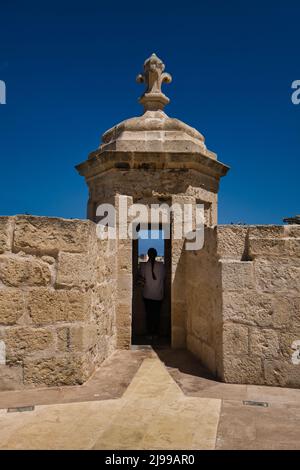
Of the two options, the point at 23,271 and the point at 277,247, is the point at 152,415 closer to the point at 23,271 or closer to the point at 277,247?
the point at 23,271

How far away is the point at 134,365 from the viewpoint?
4582 mm

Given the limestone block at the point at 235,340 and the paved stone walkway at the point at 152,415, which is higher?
the limestone block at the point at 235,340

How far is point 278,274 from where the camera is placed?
3.84m

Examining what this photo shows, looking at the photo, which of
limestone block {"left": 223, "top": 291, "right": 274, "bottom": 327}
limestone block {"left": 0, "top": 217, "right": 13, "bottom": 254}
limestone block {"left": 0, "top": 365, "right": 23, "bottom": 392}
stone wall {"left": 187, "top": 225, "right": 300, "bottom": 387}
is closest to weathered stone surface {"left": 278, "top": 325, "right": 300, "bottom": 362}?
stone wall {"left": 187, "top": 225, "right": 300, "bottom": 387}

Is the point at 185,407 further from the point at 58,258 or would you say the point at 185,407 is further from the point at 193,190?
the point at 193,190

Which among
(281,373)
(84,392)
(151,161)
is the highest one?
(151,161)

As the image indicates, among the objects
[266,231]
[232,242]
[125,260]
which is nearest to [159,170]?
[125,260]

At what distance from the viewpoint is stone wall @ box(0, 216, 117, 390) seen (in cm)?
368

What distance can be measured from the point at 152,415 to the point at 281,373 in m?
1.49

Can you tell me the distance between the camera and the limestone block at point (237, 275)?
3891mm

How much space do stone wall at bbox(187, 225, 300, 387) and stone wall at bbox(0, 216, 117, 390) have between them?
1409mm

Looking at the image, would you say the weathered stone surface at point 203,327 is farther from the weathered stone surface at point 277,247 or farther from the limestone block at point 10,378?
the limestone block at point 10,378

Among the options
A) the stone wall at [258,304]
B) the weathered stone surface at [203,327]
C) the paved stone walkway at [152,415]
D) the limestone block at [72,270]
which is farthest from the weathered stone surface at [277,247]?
the limestone block at [72,270]
